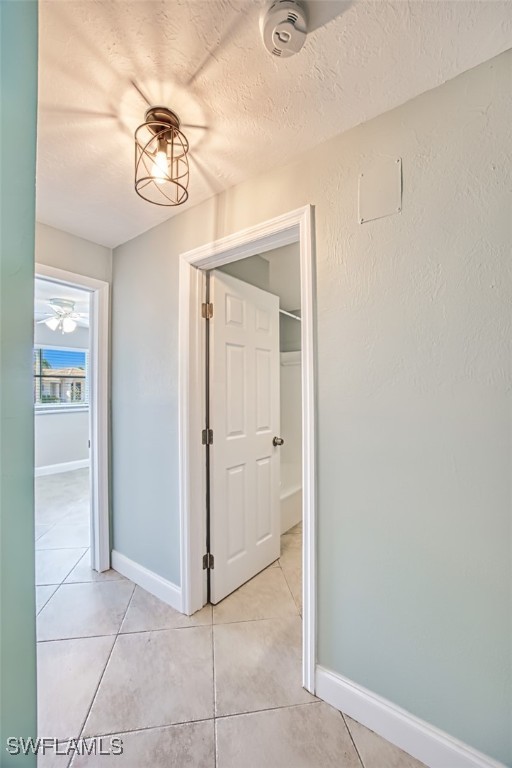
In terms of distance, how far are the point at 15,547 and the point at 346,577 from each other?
1.19 metres

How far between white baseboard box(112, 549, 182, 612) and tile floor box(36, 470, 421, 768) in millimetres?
48

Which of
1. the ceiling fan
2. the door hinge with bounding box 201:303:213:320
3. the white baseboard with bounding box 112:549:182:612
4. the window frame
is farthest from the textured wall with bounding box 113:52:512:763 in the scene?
the window frame

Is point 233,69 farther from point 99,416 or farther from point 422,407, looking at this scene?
point 99,416

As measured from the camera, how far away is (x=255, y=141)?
128 centimetres

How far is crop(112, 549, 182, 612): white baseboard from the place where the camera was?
1.87 m

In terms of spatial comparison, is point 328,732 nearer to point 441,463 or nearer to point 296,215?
point 441,463

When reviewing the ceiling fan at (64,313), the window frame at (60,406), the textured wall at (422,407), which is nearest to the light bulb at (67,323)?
the ceiling fan at (64,313)

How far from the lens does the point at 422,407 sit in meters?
1.09

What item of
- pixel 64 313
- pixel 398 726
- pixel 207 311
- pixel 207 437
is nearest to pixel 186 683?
pixel 398 726

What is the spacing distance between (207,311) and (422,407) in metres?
1.30

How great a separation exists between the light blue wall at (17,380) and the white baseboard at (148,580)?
1.47m

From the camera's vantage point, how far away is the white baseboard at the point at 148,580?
73.6 inches

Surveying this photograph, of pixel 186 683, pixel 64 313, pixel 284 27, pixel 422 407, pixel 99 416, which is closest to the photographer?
pixel 284 27

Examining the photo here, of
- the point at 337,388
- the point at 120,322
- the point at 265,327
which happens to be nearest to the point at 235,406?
the point at 265,327
